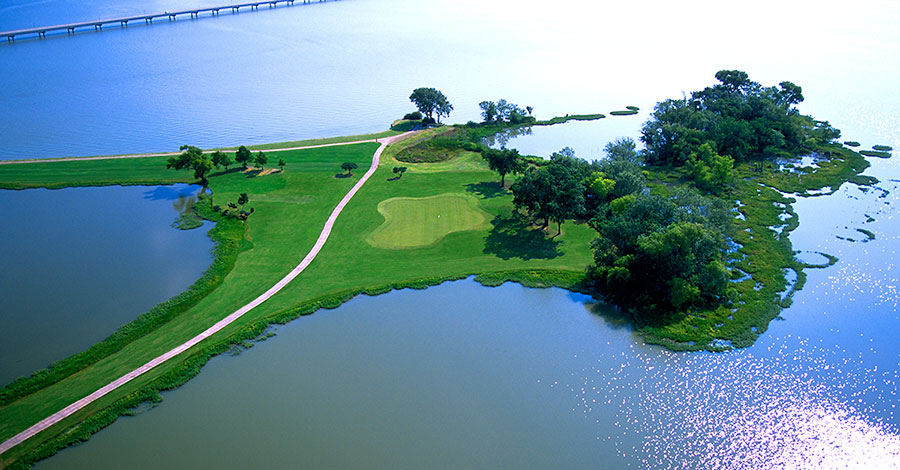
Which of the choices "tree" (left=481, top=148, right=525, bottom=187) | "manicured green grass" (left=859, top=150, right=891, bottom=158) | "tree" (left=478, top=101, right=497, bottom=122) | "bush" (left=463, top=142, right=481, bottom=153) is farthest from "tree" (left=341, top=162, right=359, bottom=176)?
"manicured green grass" (left=859, top=150, right=891, bottom=158)

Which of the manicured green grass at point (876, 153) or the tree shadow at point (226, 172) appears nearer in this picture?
the manicured green grass at point (876, 153)

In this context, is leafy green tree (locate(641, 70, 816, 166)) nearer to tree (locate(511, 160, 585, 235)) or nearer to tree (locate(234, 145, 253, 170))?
tree (locate(511, 160, 585, 235))

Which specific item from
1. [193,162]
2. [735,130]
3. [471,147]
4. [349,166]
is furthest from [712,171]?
[193,162]

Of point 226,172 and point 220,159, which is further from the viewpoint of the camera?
point 226,172

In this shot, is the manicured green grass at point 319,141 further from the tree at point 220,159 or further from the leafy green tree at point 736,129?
the leafy green tree at point 736,129

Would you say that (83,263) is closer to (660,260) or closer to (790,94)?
(660,260)

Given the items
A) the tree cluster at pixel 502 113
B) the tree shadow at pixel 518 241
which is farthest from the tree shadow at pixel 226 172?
the tree cluster at pixel 502 113

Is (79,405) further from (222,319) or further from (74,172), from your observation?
(74,172)
